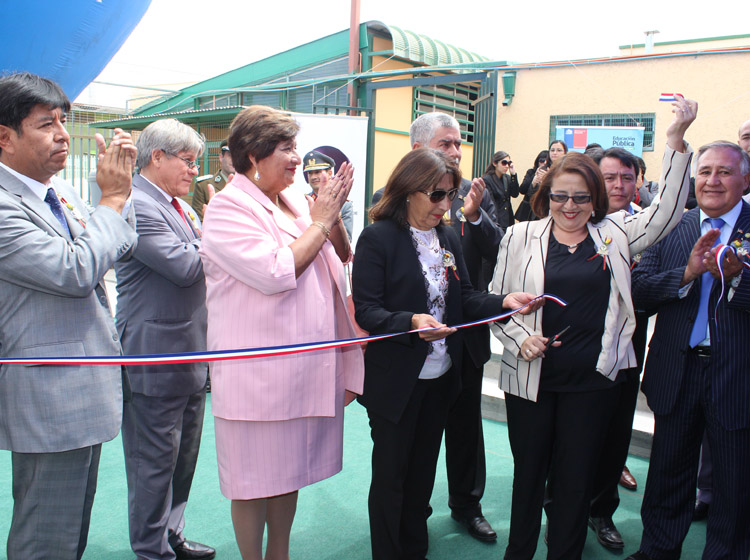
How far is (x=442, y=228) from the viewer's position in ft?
8.50

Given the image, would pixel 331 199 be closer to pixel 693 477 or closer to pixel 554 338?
pixel 554 338

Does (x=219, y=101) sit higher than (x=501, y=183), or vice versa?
(x=219, y=101)

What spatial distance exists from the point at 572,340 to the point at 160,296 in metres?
1.76

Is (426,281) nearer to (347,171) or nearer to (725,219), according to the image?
(347,171)

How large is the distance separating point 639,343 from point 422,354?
4.49 feet

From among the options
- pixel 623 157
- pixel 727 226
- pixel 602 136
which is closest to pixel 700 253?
pixel 727 226

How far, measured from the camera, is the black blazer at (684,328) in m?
2.46

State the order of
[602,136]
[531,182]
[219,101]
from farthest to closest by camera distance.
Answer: [219,101] → [602,136] → [531,182]

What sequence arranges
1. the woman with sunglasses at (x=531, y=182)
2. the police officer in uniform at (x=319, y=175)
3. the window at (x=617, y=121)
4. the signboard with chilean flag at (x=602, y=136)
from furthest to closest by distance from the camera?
1. the window at (x=617, y=121)
2. the signboard with chilean flag at (x=602, y=136)
3. the woman with sunglasses at (x=531, y=182)
4. the police officer in uniform at (x=319, y=175)

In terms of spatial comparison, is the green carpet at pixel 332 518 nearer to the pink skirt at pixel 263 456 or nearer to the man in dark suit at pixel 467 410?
the man in dark suit at pixel 467 410

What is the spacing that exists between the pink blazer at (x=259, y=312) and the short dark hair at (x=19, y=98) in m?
0.62

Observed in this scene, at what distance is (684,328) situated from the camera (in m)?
2.57

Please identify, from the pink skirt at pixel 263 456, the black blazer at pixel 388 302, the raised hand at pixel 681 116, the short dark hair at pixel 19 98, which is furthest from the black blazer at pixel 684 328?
the short dark hair at pixel 19 98

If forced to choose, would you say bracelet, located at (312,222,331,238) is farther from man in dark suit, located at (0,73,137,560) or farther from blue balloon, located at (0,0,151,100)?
blue balloon, located at (0,0,151,100)
